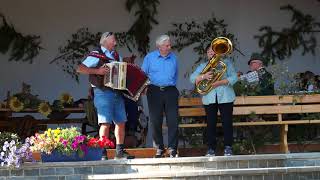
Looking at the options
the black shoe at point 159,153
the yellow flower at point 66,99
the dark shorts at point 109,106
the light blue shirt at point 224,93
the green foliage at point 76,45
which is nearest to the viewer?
the dark shorts at point 109,106

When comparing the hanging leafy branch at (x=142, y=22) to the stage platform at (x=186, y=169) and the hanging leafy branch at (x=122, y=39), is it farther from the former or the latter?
the stage platform at (x=186, y=169)

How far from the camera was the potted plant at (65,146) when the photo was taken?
6.96 m

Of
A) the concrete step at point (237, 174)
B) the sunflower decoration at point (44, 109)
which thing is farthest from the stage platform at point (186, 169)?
the sunflower decoration at point (44, 109)

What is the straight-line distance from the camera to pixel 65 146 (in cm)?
696

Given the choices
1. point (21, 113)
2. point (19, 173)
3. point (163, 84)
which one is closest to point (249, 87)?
point (163, 84)

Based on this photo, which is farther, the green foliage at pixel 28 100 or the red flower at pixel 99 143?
the green foliage at pixel 28 100

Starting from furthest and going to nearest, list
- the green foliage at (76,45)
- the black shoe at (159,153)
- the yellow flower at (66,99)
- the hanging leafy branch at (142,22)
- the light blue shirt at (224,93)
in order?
the hanging leafy branch at (142,22) → the green foliage at (76,45) → the yellow flower at (66,99) → the light blue shirt at (224,93) → the black shoe at (159,153)

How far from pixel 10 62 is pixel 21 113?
0.99 meters

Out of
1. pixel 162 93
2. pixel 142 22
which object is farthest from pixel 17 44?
pixel 162 93

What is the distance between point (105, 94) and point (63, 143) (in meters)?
0.77

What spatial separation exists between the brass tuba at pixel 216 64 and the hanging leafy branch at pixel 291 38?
384 centimetres

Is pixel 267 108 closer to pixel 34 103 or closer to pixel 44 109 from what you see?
pixel 44 109

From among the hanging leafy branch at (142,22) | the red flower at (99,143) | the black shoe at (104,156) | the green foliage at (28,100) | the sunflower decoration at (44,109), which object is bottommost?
the black shoe at (104,156)

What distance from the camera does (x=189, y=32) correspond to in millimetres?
11242
